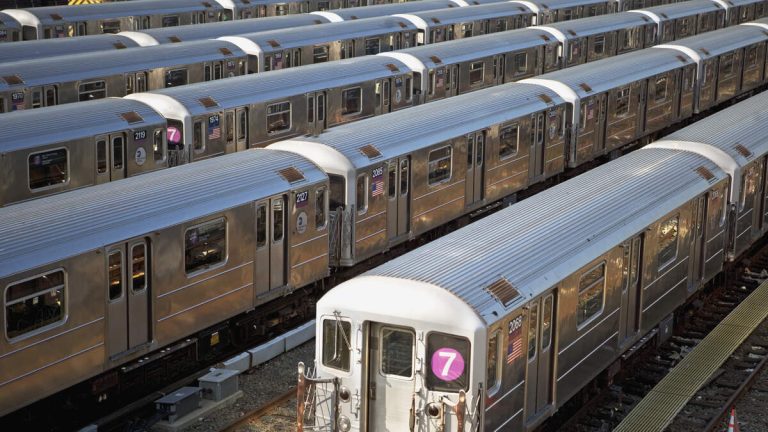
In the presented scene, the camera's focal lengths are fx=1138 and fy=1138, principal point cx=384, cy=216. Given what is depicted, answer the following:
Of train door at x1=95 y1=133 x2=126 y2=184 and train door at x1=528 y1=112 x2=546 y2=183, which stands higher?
train door at x1=95 y1=133 x2=126 y2=184

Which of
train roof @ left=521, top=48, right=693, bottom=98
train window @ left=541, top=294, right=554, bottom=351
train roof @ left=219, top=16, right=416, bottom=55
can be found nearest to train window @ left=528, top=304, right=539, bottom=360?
train window @ left=541, top=294, right=554, bottom=351

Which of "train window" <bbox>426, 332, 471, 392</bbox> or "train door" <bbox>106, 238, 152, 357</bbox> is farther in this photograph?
"train door" <bbox>106, 238, 152, 357</bbox>

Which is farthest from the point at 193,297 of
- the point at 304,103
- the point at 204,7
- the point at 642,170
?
the point at 204,7

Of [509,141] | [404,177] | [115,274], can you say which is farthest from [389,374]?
[509,141]

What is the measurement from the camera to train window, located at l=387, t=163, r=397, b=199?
18.5m

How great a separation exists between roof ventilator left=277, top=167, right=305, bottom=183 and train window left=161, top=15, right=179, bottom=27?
21566 mm

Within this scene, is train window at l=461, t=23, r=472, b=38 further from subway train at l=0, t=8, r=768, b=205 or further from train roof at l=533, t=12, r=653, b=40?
subway train at l=0, t=8, r=768, b=205

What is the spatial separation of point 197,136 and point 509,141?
5.99 m

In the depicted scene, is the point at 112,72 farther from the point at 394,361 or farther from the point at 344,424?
the point at 394,361

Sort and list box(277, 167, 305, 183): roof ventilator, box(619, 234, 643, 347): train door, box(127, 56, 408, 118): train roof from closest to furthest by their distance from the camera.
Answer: box(619, 234, 643, 347): train door < box(277, 167, 305, 183): roof ventilator < box(127, 56, 408, 118): train roof

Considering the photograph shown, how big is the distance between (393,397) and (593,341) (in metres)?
3.29

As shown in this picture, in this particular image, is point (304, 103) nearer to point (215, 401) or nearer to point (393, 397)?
point (215, 401)

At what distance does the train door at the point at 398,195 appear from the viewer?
61.1 ft

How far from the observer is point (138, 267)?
44.4 feet
